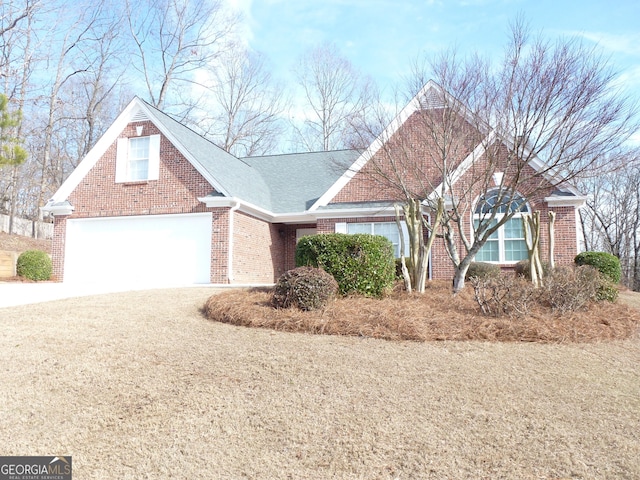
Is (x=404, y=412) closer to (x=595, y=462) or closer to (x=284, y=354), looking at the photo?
(x=595, y=462)

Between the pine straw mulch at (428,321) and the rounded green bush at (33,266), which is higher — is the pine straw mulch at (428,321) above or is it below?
below

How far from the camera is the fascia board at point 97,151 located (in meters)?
15.7

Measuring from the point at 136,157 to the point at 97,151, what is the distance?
1.39 metres

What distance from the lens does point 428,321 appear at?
6781mm

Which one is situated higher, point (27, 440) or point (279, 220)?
point (279, 220)

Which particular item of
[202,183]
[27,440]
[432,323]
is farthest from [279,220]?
[27,440]

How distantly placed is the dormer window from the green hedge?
28.8 feet

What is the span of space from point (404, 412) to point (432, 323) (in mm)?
2694

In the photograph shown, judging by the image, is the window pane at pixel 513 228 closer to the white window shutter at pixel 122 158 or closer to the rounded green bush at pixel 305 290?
the rounded green bush at pixel 305 290

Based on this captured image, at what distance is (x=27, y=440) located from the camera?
4043 mm

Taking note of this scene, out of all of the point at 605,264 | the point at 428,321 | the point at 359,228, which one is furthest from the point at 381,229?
the point at 428,321

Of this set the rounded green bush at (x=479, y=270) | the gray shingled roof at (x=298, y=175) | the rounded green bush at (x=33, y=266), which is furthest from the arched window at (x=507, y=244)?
the rounded green bush at (x=33, y=266)

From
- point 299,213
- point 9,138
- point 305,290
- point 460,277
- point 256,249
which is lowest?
point 305,290

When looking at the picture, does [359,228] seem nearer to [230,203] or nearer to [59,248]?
[230,203]
